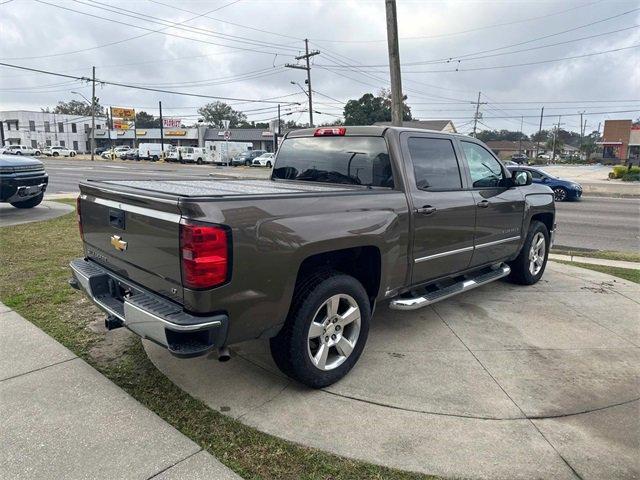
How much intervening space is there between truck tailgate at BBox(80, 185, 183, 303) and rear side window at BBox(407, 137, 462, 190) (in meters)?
2.19

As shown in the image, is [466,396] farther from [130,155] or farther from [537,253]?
[130,155]

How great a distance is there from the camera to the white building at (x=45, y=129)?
3546 inches

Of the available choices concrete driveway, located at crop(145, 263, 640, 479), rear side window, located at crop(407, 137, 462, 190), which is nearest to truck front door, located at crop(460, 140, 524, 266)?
rear side window, located at crop(407, 137, 462, 190)

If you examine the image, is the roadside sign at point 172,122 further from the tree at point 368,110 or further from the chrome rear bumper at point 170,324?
the chrome rear bumper at point 170,324

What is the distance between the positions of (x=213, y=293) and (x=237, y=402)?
95cm

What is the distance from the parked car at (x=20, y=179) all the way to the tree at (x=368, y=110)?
233ft

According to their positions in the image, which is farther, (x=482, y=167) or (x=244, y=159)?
(x=244, y=159)

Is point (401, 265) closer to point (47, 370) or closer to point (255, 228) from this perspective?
point (255, 228)

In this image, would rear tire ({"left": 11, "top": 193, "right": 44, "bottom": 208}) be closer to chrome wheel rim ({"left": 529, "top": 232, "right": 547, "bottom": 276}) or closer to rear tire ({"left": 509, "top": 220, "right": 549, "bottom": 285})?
rear tire ({"left": 509, "top": 220, "right": 549, "bottom": 285})

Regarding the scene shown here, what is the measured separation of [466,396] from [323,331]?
1.11 m

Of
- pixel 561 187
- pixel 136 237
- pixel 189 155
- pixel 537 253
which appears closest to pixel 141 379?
pixel 136 237

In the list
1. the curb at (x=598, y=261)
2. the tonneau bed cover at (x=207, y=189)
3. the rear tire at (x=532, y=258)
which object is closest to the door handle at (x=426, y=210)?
the tonneau bed cover at (x=207, y=189)

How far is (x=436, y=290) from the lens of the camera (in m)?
4.46

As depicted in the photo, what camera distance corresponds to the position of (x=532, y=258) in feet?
19.8
